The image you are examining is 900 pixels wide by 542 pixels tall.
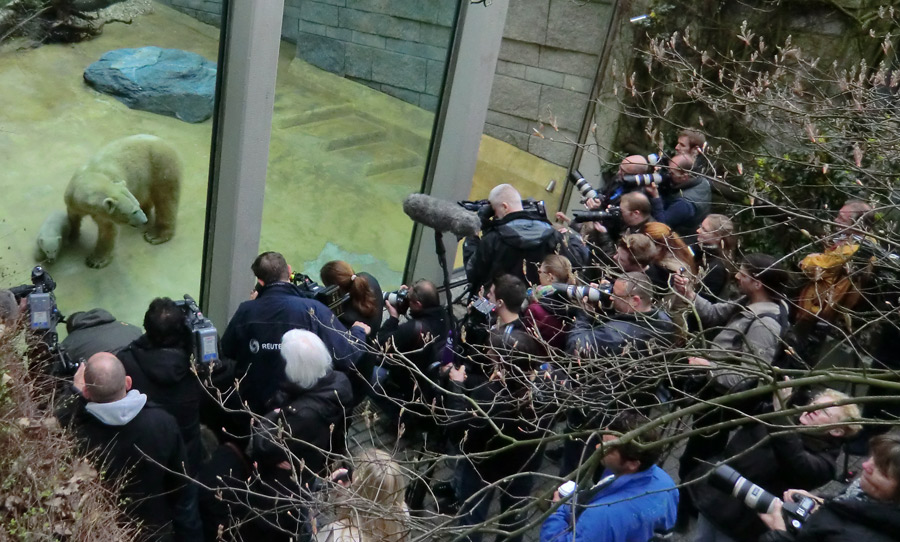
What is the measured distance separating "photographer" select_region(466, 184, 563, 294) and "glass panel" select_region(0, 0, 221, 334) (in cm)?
220

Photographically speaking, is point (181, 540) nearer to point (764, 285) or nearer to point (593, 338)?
point (593, 338)

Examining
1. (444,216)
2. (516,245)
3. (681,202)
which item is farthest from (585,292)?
(681,202)

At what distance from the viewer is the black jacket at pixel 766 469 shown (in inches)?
148

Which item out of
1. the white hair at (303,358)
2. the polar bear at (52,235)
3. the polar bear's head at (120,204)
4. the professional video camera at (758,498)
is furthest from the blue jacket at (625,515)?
the polar bear at (52,235)

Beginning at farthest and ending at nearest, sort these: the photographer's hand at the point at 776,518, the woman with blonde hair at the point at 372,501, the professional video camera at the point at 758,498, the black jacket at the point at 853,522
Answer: the photographer's hand at the point at 776,518 < the professional video camera at the point at 758,498 < the black jacket at the point at 853,522 < the woman with blonde hair at the point at 372,501

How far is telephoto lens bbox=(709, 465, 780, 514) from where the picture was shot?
11.6ft

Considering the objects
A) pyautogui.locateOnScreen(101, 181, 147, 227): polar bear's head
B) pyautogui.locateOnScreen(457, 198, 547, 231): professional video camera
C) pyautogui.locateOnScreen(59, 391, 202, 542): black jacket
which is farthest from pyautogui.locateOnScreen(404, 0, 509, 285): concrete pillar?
pyautogui.locateOnScreen(59, 391, 202, 542): black jacket

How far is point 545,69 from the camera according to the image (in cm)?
869

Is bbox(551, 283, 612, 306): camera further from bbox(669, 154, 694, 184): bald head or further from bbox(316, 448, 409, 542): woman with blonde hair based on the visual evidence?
bbox(669, 154, 694, 184): bald head

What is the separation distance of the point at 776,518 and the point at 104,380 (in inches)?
120

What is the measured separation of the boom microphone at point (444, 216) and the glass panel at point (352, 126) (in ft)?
5.04

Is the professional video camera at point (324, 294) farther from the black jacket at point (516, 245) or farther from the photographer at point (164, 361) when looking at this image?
the black jacket at point (516, 245)

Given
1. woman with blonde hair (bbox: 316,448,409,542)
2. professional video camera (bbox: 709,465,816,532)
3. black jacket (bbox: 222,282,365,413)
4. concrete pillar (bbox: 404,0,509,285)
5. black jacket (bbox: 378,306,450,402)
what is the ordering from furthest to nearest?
concrete pillar (bbox: 404,0,509,285) < black jacket (bbox: 378,306,450,402) < black jacket (bbox: 222,282,365,413) < professional video camera (bbox: 709,465,816,532) < woman with blonde hair (bbox: 316,448,409,542)

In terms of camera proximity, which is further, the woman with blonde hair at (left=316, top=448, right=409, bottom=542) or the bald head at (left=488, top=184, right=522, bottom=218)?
the bald head at (left=488, top=184, right=522, bottom=218)
